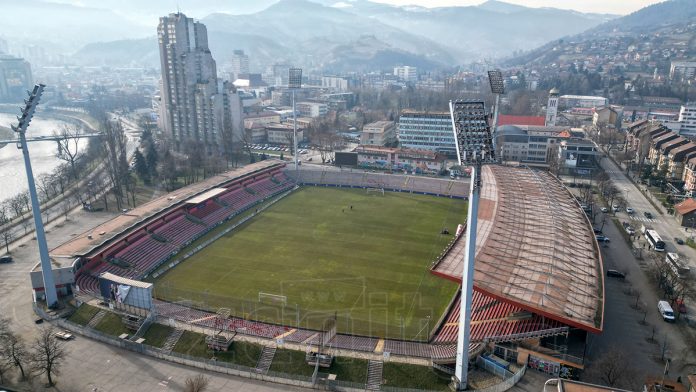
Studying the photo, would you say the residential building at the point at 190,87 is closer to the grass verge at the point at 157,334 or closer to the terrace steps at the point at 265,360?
the grass verge at the point at 157,334

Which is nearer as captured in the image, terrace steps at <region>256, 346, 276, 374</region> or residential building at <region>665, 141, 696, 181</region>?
terrace steps at <region>256, 346, 276, 374</region>

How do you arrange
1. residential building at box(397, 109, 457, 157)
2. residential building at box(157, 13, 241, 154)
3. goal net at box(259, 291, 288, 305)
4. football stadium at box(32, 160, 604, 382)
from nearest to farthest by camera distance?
football stadium at box(32, 160, 604, 382) < goal net at box(259, 291, 288, 305) < residential building at box(397, 109, 457, 157) < residential building at box(157, 13, 241, 154)

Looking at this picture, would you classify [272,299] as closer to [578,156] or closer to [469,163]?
[469,163]

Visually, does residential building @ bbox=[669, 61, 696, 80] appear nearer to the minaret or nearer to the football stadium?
the minaret

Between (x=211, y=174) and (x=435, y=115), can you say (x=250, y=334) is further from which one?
(x=435, y=115)

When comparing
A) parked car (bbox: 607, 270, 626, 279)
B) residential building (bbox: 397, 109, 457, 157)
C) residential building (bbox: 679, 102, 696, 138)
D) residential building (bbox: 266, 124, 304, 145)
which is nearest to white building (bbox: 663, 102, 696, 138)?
residential building (bbox: 679, 102, 696, 138)

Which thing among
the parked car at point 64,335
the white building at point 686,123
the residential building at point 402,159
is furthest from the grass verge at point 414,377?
the white building at point 686,123
